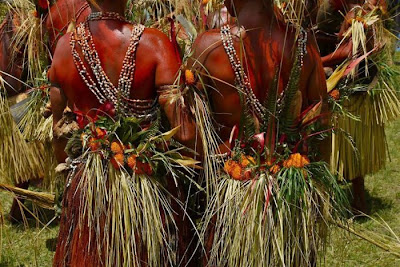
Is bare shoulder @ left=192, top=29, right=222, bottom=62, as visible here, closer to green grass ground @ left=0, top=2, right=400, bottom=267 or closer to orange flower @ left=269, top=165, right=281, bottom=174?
orange flower @ left=269, top=165, right=281, bottom=174

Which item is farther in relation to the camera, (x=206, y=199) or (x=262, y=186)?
(x=206, y=199)

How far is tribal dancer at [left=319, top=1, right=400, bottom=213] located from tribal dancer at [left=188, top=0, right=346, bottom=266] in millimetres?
795

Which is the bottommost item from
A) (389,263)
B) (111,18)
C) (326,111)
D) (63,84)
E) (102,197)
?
(389,263)

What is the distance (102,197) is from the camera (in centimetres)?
259

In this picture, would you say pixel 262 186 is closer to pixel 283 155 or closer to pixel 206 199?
pixel 283 155

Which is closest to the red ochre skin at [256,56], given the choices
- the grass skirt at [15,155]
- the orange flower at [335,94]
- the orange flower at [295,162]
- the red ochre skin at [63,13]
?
the orange flower at [295,162]

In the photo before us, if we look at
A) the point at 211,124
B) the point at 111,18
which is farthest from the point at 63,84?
the point at 211,124

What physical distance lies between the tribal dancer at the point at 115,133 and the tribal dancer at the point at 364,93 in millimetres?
1060

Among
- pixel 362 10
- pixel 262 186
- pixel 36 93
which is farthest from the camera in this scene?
pixel 36 93

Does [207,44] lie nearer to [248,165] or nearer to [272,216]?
[248,165]

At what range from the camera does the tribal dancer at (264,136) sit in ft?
8.00

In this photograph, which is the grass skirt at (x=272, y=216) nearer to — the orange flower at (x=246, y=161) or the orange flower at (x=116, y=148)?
the orange flower at (x=246, y=161)

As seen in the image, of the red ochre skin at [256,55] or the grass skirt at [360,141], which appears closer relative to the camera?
the red ochre skin at [256,55]

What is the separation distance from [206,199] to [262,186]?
1.12ft
